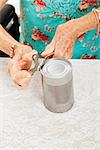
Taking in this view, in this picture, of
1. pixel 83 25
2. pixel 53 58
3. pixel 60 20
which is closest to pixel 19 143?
pixel 53 58

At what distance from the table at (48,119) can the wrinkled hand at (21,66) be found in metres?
0.06

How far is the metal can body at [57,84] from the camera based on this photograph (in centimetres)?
78

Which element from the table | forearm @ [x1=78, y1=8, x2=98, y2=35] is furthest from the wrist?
the table

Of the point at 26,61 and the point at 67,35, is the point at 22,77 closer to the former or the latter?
the point at 26,61

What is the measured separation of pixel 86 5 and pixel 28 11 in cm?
18

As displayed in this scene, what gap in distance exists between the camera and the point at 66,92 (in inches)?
32.3

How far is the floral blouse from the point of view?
107 cm

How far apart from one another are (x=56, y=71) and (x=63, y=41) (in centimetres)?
12

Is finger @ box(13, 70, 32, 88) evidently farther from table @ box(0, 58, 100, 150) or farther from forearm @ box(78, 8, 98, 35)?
forearm @ box(78, 8, 98, 35)

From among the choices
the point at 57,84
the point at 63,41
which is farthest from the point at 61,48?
the point at 57,84

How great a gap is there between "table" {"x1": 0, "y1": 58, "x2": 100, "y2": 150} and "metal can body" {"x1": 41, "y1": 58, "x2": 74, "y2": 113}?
26 mm

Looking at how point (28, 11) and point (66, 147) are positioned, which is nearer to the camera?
point (66, 147)

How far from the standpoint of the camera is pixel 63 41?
2.90ft

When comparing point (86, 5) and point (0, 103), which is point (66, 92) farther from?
point (86, 5)
